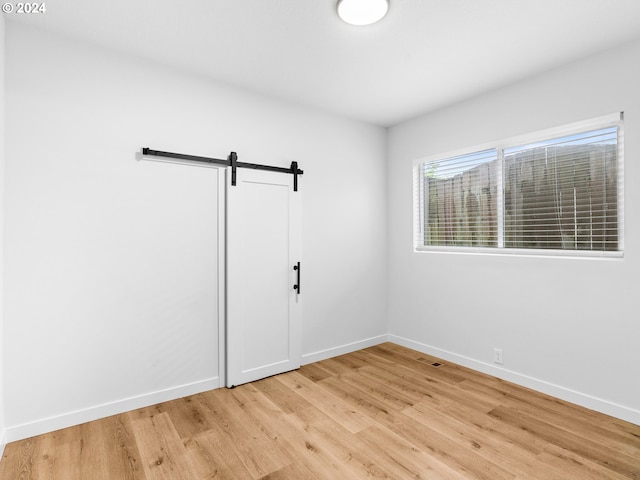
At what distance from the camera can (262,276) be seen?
3342 millimetres

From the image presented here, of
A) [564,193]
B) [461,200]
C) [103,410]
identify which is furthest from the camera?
[461,200]

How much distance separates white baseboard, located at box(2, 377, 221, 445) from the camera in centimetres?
229

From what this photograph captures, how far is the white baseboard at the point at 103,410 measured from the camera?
2.29 metres

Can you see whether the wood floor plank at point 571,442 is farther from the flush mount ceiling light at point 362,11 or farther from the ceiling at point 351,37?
the flush mount ceiling light at point 362,11

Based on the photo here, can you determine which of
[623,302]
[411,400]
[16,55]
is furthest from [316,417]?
[16,55]

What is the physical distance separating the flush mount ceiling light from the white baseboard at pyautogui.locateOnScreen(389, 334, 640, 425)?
3159 mm

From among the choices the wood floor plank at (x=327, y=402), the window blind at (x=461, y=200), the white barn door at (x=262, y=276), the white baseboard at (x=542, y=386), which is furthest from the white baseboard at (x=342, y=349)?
the window blind at (x=461, y=200)

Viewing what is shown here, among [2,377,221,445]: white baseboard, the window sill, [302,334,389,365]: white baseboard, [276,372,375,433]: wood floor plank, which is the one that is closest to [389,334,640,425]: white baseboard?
[302,334,389,365]: white baseboard

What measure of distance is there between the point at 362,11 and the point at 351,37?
33 cm

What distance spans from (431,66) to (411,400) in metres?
2.75

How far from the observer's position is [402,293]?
426cm

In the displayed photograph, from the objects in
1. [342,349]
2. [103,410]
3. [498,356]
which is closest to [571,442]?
[498,356]

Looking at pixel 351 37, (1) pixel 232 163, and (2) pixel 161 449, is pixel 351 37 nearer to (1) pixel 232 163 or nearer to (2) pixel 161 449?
(1) pixel 232 163

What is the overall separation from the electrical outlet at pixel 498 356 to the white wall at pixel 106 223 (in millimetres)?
2626
